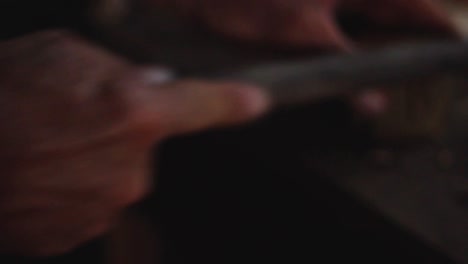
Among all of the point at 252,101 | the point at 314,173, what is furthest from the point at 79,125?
the point at 314,173

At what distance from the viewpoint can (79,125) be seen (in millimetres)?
524

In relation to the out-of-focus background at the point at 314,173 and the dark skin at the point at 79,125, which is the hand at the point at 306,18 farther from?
the dark skin at the point at 79,125

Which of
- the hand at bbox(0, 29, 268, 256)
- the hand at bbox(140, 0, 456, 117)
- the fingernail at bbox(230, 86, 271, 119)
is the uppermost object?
the hand at bbox(140, 0, 456, 117)

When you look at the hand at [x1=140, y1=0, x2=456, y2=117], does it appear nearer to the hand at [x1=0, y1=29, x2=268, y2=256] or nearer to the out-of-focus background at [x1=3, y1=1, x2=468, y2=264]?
the out-of-focus background at [x1=3, y1=1, x2=468, y2=264]

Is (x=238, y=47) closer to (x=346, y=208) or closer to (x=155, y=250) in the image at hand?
(x=346, y=208)

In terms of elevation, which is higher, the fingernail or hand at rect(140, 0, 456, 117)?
hand at rect(140, 0, 456, 117)

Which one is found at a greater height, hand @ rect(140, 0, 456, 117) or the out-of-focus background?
hand @ rect(140, 0, 456, 117)

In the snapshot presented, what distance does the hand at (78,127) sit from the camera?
1.69 ft

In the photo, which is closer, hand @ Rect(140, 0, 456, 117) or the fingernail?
the fingernail

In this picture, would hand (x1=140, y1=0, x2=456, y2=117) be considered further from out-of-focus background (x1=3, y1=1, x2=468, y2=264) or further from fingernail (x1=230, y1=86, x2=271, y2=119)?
fingernail (x1=230, y1=86, x2=271, y2=119)

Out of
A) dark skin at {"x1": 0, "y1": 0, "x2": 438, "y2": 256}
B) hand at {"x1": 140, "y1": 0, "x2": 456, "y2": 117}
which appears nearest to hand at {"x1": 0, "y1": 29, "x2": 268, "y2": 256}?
dark skin at {"x1": 0, "y1": 0, "x2": 438, "y2": 256}

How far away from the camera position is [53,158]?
0.51m

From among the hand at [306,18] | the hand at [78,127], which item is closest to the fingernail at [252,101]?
the hand at [78,127]

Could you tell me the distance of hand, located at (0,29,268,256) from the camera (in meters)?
0.52
